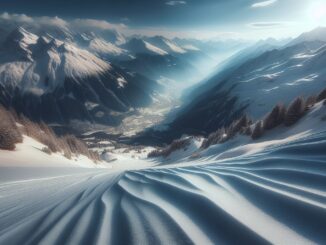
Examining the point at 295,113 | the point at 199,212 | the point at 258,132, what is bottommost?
the point at 199,212

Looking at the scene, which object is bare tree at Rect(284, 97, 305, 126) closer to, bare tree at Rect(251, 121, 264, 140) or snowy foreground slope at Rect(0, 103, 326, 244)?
bare tree at Rect(251, 121, 264, 140)

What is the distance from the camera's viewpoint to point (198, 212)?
118 inches

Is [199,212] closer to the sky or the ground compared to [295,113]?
closer to the ground

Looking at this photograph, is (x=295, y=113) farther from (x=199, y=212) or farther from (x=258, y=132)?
(x=199, y=212)

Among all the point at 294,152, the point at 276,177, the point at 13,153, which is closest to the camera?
the point at 276,177

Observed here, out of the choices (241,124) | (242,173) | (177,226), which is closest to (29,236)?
(177,226)

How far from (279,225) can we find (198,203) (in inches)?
Result: 37.6

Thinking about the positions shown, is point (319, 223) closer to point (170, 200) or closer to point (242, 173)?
point (170, 200)

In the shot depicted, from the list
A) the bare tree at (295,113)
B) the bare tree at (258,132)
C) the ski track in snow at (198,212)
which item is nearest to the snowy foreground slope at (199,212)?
the ski track in snow at (198,212)

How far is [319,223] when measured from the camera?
240cm

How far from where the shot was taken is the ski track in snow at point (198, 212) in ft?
8.09

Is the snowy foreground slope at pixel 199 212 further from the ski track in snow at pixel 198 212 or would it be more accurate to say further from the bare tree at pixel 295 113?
the bare tree at pixel 295 113

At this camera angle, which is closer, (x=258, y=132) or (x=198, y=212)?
(x=198, y=212)

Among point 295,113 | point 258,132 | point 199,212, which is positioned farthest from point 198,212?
point 258,132
